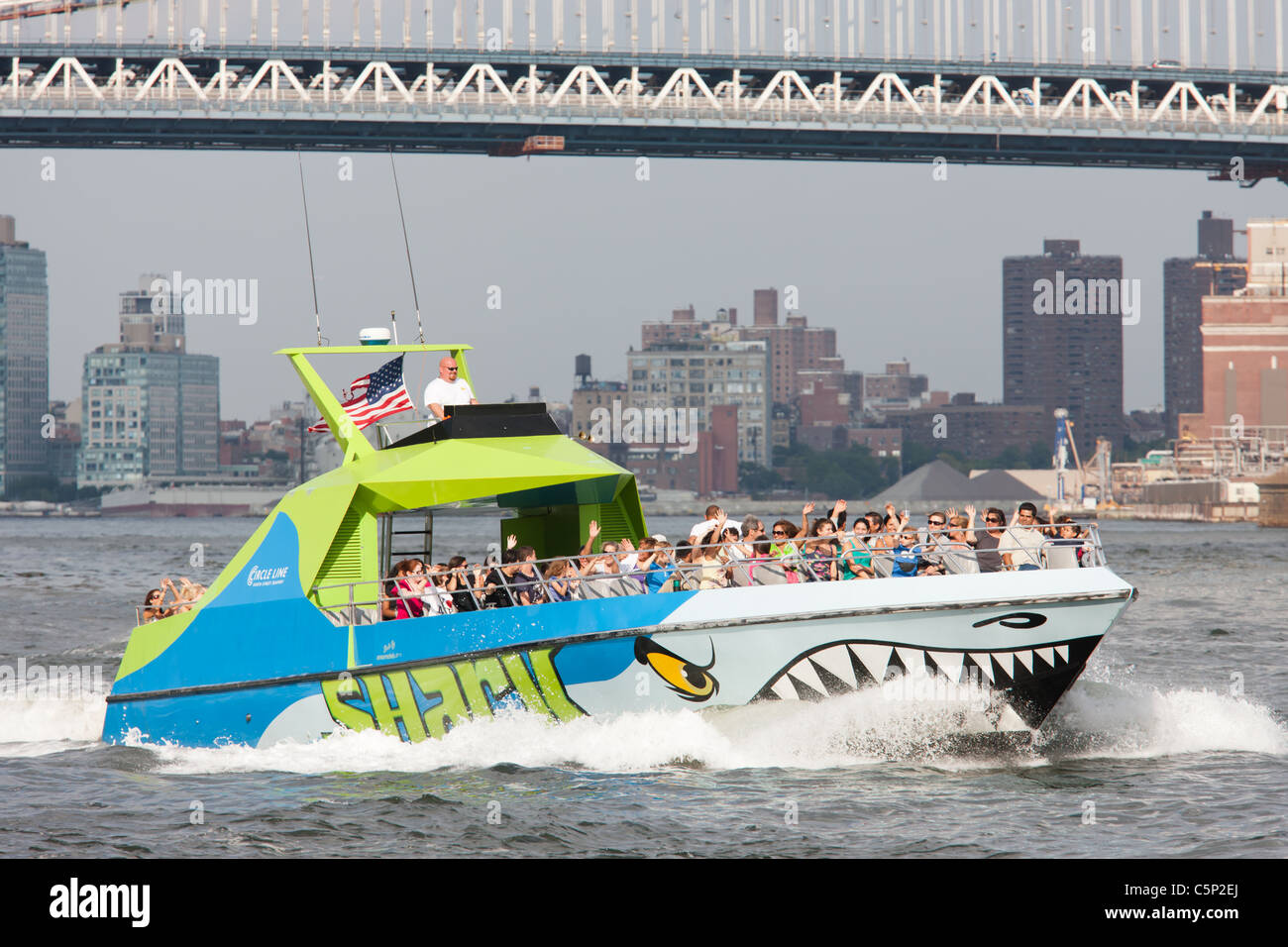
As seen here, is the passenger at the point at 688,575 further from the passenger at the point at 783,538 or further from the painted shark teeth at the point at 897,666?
the painted shark teeth at the point at 897,666

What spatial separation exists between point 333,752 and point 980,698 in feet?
14.7

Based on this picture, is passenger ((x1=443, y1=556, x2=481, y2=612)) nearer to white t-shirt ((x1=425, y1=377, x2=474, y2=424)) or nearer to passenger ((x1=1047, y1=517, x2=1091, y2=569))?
white t-shirt ((x1=425, y1=377, x2=474, y2=424))

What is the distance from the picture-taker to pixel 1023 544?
9.76m

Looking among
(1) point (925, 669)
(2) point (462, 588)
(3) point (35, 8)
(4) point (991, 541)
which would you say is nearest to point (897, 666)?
(1) point (925, 669)

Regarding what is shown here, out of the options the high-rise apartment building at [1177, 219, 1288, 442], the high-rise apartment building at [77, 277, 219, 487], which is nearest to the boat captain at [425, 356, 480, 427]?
the high-rise apartment building at [1177, 219, 1288, 442]

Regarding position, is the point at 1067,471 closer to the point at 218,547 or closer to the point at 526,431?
the point at 218,547

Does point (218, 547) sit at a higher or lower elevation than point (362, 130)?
lower

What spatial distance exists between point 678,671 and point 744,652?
17.6 inches

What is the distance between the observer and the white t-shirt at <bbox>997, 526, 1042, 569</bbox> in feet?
31.6

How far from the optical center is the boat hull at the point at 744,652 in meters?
9.19
